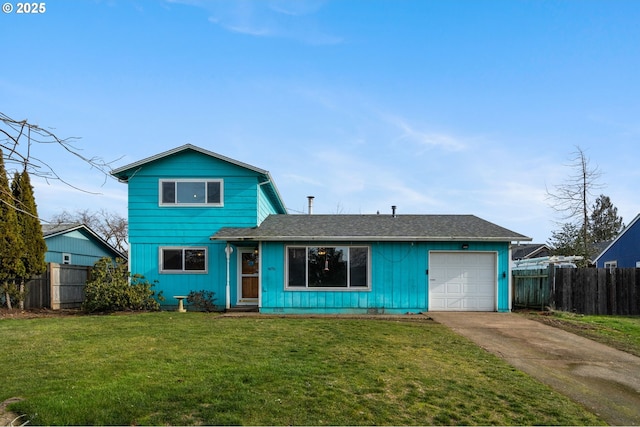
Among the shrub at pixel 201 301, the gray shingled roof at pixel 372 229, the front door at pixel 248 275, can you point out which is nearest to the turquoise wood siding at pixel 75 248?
the shrub at pixel 201 301

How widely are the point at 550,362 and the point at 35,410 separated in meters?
7.51

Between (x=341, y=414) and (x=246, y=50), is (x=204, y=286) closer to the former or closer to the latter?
(x=246, y=50)

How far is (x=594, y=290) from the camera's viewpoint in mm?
14570

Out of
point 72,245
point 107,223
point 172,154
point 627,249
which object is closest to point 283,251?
point 172,154

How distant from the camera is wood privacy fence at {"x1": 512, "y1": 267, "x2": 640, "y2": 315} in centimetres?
1448

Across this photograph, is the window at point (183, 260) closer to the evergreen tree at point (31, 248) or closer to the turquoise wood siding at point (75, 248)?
the evergreen tree at point (31, 248)

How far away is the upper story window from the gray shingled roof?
128 cm

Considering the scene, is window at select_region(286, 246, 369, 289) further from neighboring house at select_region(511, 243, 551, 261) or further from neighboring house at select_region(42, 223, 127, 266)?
neighboring house at select_region(511, 243, 551, 261)

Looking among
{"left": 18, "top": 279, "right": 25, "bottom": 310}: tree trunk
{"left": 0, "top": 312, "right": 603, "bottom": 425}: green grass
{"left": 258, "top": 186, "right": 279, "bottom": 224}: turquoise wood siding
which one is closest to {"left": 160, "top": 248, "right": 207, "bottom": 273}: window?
{"left": 258, "top": 186, "right": 279, "bottom": 224}: turquoise wood siding

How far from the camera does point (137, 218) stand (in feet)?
49.4

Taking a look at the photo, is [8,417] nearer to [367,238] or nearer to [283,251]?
[283,251]

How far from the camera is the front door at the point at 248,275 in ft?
49.5

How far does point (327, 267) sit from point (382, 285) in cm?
188

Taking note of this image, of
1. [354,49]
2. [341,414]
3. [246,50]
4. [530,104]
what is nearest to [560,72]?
[530,104]
